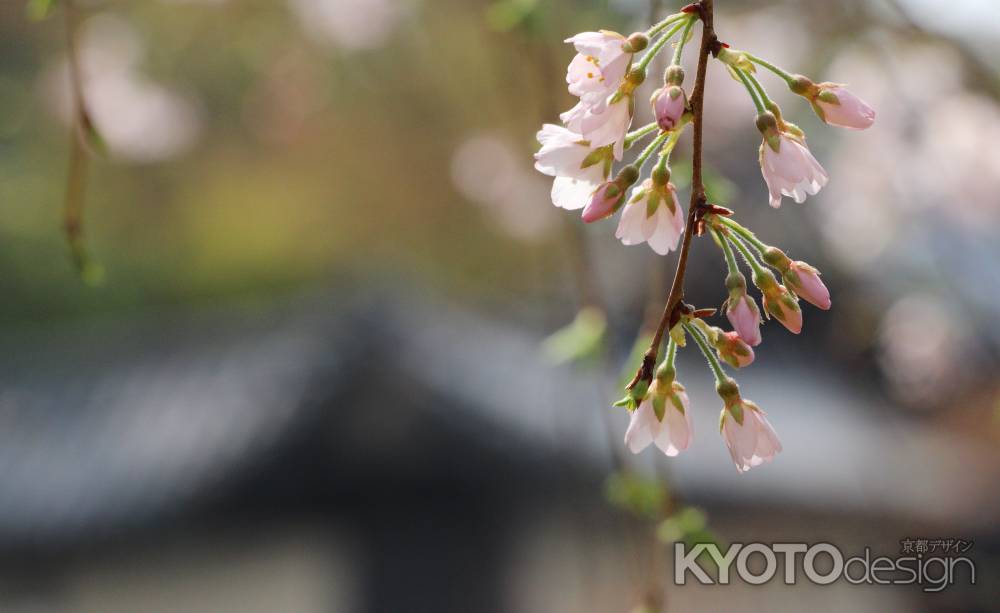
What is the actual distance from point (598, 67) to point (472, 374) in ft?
8.51

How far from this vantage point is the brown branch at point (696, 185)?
36cm

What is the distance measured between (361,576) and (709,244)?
1687 mm

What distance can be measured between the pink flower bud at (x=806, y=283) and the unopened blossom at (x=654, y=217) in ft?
0.18

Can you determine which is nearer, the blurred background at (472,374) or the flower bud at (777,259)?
the flower bud at (777,259)

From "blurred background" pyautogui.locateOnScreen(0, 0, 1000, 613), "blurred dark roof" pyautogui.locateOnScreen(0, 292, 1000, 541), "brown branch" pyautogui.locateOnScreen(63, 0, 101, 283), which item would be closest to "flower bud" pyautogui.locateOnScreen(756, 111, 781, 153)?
"brown branch" pyautogui.locateOnScreen(63, 0, 101, 283)

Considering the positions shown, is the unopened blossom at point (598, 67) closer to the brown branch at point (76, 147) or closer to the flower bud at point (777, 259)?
the flower bud at point (777, 259)

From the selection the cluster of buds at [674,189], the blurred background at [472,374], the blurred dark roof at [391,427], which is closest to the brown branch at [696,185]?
the cluster of buds at [674,189]

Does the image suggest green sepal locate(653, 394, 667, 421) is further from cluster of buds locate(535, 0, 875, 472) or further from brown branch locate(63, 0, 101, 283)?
brown branch locate(63, 0, 101, 283)

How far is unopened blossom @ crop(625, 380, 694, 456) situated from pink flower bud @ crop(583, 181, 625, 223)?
9 cm

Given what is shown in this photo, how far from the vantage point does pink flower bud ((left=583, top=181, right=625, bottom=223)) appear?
409 millimetres

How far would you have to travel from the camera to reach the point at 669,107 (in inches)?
14.4

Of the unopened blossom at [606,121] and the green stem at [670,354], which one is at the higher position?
the unopened blossom at [606,121]

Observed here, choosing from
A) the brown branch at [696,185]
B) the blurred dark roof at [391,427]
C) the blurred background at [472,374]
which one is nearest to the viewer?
the brown branch at [696,185]

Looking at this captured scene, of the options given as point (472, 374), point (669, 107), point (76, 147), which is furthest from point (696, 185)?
point (472, 374)
